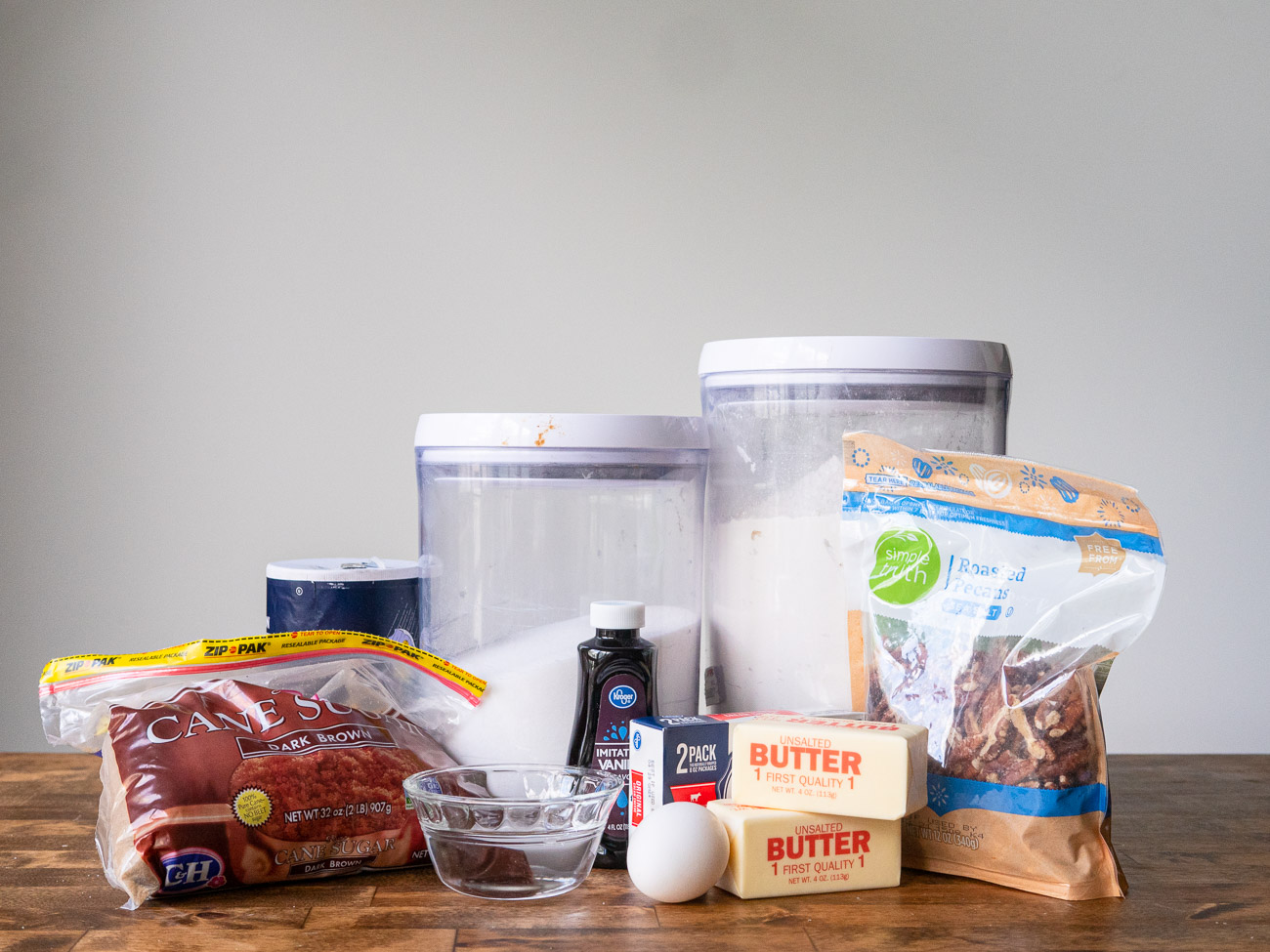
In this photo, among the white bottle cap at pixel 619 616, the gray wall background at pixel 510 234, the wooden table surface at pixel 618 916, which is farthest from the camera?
the gray wall background at pixel 510 234

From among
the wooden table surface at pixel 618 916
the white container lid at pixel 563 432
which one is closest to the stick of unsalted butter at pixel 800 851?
the wooden table surface at pixel 618 916

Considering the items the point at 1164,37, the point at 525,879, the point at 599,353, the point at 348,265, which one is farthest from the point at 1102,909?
the point at 1164,37

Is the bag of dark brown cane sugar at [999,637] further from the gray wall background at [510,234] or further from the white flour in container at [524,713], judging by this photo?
the gray wall background at [510,234]

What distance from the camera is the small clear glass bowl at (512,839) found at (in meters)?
0.70

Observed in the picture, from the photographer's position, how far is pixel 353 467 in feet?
5.94

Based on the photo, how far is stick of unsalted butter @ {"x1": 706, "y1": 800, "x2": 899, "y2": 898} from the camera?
0.70m

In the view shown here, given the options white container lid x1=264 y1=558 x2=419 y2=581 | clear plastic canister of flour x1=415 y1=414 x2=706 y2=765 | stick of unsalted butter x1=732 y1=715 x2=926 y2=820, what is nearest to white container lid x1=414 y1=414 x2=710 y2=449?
clear plastic canister of flour x1=415 y1=414 x2=706 y2=765

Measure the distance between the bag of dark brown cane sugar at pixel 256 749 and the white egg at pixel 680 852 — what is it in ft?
0.56

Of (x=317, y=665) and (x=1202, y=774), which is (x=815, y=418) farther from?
(x=1202, y=774)

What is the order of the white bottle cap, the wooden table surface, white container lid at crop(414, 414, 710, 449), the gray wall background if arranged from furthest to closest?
the gray wall background, white container lid at crop(414, 414, 710, 449), the white bottle cap, the wooden table surface

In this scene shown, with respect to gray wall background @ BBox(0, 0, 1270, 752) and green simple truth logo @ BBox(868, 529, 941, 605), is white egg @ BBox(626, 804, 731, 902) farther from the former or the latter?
gray wall background @ BBox(0, 0, 1270, 752)

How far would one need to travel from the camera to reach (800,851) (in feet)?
2.33

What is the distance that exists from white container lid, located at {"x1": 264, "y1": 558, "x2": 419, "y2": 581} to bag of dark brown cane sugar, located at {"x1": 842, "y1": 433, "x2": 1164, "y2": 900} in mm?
394

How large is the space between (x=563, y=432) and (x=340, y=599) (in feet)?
0.81
